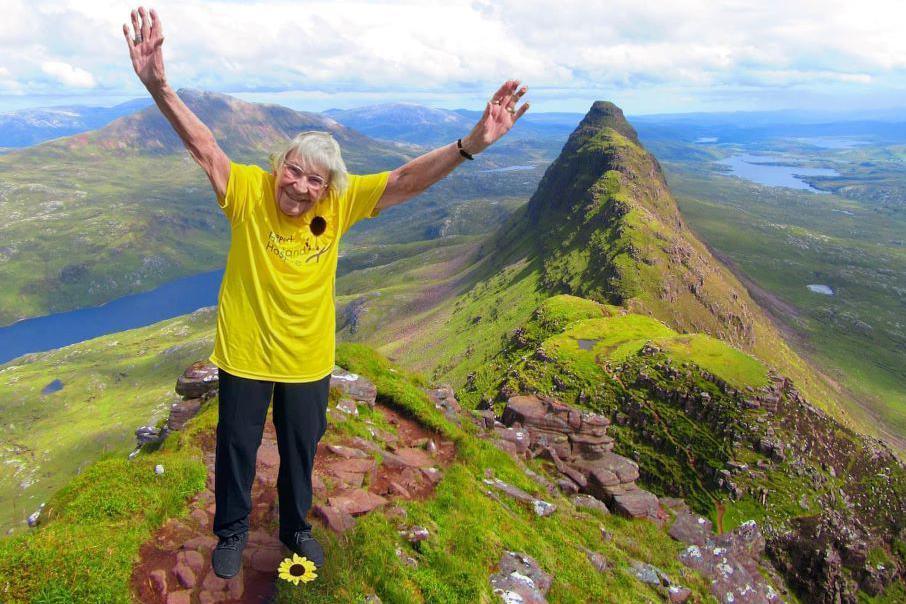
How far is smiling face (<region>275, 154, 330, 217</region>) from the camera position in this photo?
7.13 m

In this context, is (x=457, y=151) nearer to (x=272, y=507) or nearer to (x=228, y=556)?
(x=228, y=556)

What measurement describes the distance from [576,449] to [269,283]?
2850 cm

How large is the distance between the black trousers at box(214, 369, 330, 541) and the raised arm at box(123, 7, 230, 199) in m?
3.05

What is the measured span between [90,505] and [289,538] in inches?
162

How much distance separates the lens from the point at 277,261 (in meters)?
7.23

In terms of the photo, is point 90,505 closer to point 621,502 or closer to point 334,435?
point 334,435

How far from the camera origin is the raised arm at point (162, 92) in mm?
6676

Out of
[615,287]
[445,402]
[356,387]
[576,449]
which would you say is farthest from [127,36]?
[615,287]

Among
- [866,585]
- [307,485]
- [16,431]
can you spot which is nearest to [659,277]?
[866,585]

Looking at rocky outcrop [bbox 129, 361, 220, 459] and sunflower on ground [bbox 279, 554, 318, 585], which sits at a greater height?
sunflower on ground [bbox 279, 554, 318, 585]

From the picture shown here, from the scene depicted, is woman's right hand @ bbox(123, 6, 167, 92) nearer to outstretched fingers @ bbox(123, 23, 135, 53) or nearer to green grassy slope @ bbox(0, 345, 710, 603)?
outstretched fingers @ bbox(123, 23, 135, 53)

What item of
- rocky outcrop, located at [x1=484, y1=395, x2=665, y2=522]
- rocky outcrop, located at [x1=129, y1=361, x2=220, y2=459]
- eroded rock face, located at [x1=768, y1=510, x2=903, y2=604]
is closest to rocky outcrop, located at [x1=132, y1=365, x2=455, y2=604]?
rocky outcrop, located at [x1=129, y1=361, x2=220, y2=459]

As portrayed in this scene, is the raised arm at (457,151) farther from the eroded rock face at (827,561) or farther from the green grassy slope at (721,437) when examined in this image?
the green grassy slope at (721,437)

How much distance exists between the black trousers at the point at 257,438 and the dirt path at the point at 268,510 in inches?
33.6
